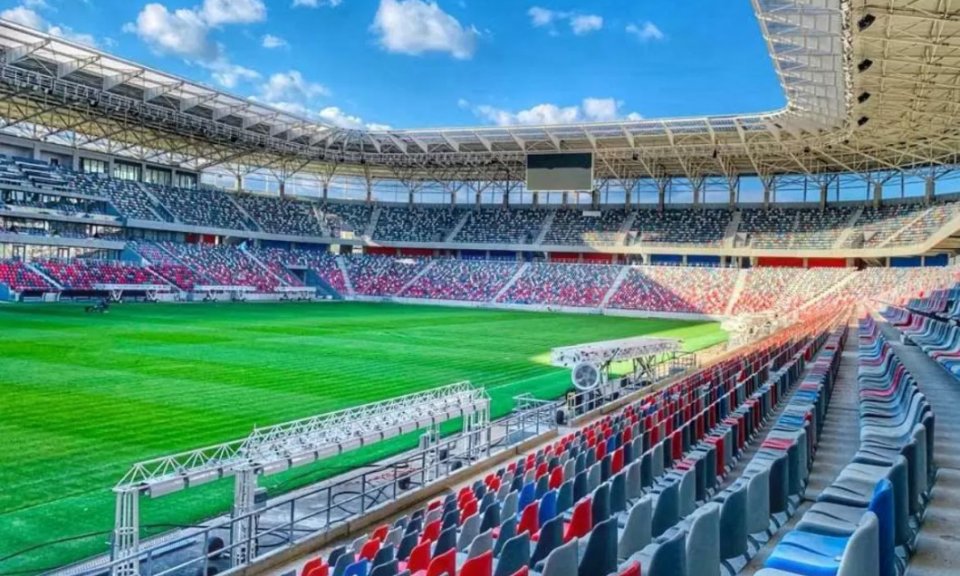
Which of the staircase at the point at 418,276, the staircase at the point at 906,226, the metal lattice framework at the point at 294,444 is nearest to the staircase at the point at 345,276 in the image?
the staircase at the point at 418,276

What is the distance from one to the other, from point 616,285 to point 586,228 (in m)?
8.17

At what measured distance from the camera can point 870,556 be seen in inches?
119

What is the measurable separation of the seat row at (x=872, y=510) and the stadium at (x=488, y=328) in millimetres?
28

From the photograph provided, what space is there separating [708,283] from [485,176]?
2175 cm

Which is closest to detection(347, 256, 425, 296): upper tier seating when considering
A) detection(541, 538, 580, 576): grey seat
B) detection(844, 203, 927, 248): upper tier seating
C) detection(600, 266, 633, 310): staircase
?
detection(600, 266, 633, 310): staircase

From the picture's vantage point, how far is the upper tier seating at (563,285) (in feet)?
185

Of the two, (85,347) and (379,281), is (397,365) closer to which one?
(85,347)

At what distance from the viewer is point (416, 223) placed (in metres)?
70.0

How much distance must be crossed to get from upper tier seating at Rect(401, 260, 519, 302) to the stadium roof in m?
7.95

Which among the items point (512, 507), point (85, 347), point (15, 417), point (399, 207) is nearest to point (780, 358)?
point (512, 507)

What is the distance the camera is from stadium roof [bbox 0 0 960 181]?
73.4 feet

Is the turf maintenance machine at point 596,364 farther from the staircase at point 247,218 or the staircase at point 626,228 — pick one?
the staircase at point 247,218

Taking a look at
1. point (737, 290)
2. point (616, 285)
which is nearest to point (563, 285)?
point (616, 285)

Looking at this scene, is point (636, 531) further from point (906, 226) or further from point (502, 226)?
point (502, 226)
